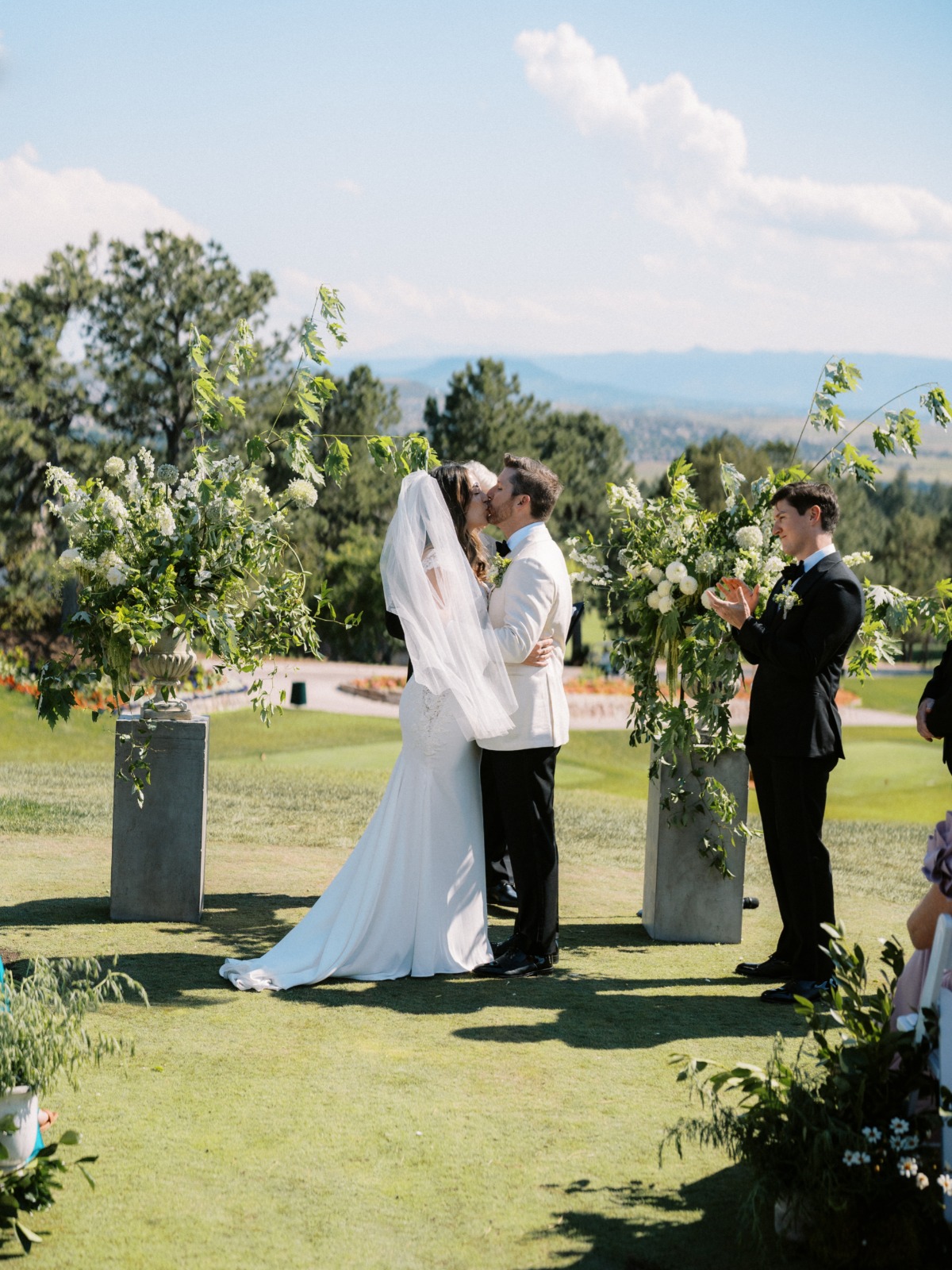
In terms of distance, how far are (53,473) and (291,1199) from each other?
3.68 metres

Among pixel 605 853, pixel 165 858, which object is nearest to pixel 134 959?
pixel 165 858

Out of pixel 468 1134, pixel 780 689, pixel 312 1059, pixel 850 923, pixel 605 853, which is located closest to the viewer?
pixel 468 1134

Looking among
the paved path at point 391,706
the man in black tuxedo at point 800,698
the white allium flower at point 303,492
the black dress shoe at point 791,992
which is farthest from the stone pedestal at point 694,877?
the paved path at point 391,706

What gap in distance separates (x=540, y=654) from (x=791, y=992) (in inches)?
73.1

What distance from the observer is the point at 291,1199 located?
11.7 ft

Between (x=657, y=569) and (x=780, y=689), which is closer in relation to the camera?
(x=780, y=689)

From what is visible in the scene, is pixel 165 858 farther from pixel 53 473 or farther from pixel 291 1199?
pixel 291 1199

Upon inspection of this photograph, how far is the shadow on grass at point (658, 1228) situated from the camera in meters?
3.30

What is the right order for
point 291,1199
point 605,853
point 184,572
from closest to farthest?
1. point 291,1199
2. point 184,572
3. point 605,853

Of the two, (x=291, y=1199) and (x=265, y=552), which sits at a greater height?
(x=265, y=552)

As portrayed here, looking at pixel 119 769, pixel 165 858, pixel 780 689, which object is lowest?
pixel 165 858

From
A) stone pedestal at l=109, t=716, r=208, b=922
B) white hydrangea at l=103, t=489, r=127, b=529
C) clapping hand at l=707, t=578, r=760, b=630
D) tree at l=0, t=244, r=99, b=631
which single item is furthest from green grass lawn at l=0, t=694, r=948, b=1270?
tree at l=0, t=244, r=99, b=631

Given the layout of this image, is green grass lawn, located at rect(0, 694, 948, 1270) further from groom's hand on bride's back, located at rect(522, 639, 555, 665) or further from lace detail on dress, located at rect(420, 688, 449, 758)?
groom's hand on bride's back, located at rect(522, 639, 555, 665)

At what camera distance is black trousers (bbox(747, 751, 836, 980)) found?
5.70 meters
